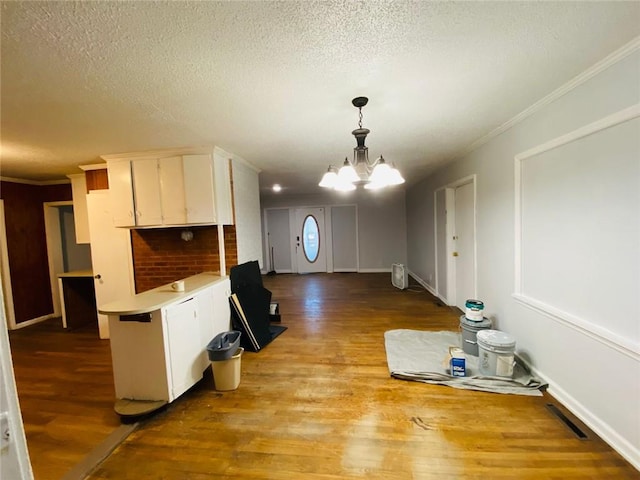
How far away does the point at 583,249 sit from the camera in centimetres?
188

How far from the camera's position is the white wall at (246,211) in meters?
3.52

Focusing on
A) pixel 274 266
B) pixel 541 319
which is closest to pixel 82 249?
pixel 274 266

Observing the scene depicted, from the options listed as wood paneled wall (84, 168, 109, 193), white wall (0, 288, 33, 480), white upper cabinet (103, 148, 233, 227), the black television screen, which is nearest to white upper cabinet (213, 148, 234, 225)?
white upper cabinet (103, 148, 233, 227)

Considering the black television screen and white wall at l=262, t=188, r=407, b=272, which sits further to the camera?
white wall at l=262, t=188, r=407, b=272

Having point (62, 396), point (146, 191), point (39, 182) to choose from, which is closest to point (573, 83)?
point (146, 191)

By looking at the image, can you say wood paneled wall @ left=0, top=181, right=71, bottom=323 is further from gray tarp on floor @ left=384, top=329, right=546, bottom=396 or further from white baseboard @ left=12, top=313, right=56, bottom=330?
gray tarp on floor @ left=384, top=329, right=546, bottom=396

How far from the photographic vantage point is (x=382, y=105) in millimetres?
2109

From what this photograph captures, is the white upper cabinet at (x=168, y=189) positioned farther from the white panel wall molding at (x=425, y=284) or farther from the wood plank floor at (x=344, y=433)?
the white panel wall molding at (x=425, y=284)

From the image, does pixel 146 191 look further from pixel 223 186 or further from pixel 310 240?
pixel 310 240

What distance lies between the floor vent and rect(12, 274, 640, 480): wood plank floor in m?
0.04

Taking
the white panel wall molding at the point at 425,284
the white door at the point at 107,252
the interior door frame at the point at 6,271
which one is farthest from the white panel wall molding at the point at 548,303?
the interior door frame at the point at 6,271

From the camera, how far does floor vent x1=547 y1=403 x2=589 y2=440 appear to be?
1.79 meters

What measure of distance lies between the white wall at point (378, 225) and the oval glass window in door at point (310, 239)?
66cm

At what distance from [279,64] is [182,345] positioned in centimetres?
220
